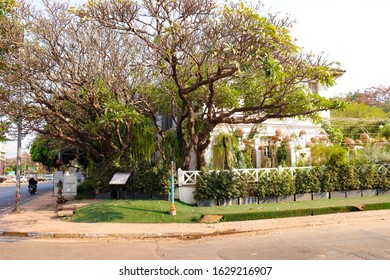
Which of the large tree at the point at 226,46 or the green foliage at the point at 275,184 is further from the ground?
the large tree at the point at 226,46

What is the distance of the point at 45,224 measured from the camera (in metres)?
13.0

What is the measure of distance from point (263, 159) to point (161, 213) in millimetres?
10887

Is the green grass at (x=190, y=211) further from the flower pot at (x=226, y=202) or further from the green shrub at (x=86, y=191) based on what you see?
the green shrub at (x=86, y=191)

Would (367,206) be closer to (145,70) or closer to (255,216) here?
(255,216)

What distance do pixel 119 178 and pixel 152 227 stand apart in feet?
17.9

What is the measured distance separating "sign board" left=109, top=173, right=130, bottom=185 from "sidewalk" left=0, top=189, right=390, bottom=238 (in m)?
3.35

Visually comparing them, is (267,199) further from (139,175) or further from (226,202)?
(139,175)

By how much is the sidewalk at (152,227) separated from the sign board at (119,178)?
11.0 ft

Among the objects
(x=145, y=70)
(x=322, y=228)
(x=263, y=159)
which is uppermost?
(x=145, y=70)

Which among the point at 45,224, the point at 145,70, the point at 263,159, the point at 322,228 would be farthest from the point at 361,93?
the point at 45,224

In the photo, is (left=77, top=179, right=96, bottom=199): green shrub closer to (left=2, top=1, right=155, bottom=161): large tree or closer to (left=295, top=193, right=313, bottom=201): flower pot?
(left=2, top=1, right=155, bottom=161): large tree

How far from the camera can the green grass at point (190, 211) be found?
43.8 feet

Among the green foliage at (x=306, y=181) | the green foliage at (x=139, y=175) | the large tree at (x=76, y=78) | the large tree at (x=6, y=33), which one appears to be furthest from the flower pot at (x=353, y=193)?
the large tree at (x=6, y=33)

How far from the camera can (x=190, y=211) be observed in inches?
560
